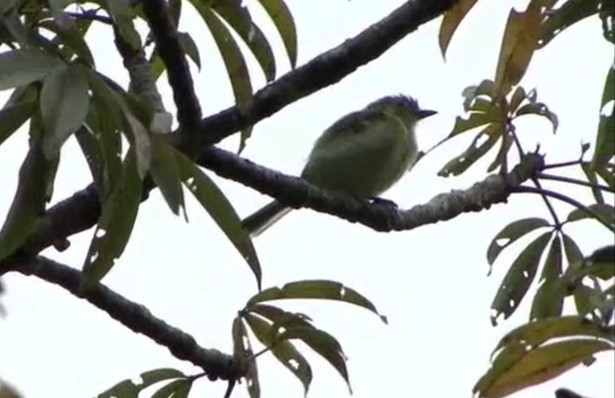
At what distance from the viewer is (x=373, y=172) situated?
5434 millimetres

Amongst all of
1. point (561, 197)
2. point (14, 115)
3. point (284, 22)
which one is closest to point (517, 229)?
point (561, 197)

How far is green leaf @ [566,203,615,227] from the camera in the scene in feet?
8.87

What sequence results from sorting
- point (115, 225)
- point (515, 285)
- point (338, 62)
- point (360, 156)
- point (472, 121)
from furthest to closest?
point (360, 156)
point (472, 121)
point (515, 285)
point (338, 62)
point (115, 225)

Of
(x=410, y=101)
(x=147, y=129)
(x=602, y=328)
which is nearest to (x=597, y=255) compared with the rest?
(x=602, y=328)

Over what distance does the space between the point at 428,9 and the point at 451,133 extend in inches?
36.2

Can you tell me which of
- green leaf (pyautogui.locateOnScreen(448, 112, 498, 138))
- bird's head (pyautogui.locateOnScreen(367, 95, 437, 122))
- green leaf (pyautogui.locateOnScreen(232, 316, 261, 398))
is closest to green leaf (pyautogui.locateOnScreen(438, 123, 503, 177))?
green leaf (pyautogui.locateOnScreen(448, 112, 498, 138))

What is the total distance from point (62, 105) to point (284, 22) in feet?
3.49

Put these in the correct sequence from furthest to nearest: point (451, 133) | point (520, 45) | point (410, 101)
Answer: point (410, 101) → point (451, 133) → point (520, 45)

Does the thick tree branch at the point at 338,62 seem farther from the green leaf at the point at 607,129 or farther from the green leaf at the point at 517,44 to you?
the green leaf at the point at 607,129

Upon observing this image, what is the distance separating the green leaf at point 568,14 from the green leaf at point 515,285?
3.22ft

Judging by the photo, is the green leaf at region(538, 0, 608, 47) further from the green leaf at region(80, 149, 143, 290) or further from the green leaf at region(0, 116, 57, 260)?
the green leaf at region(0, 116, 57, 260)

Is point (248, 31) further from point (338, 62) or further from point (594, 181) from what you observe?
point (594, 181)

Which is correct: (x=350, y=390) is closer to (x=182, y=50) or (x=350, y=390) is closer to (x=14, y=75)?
(x=182, y=50)

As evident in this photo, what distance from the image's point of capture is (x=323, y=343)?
3.22 meters
